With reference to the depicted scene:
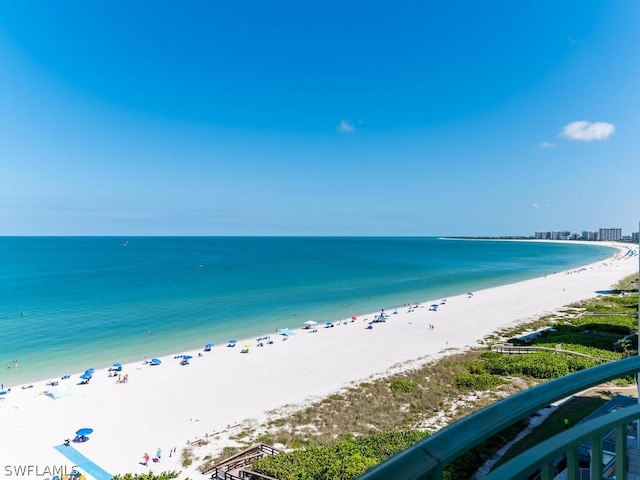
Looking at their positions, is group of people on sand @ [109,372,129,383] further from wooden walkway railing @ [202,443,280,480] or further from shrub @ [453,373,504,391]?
shrub @ [453,373,504,391]

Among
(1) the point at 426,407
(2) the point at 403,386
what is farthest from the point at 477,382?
(1) the point at 426,407

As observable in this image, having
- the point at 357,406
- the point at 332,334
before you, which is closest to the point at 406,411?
the point at 357,406

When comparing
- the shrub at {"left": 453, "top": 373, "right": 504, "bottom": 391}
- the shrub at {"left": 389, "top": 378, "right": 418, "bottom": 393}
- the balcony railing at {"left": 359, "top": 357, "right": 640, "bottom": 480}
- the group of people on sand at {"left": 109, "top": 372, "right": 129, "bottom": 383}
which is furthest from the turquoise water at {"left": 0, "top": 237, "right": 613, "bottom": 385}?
the balcony railing at {"left": 359, "top": 357, "right": 640, "bottom": 480}

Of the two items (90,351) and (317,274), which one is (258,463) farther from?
(317,274)

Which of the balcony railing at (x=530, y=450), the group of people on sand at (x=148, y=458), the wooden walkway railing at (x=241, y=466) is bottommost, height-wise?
the group of people on sand at (x=148, y=458)

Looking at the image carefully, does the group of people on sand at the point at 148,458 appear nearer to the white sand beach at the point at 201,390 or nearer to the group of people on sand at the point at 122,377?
the white sand beach at the point at 201,390

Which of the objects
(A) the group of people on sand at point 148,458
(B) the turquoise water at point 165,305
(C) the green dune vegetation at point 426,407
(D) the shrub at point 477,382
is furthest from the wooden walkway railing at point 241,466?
(B) the turquoise water at point 165,305

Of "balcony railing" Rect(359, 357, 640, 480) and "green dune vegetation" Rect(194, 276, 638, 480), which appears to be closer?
"balcony railing" Rect(359, 357, 640, 480)
